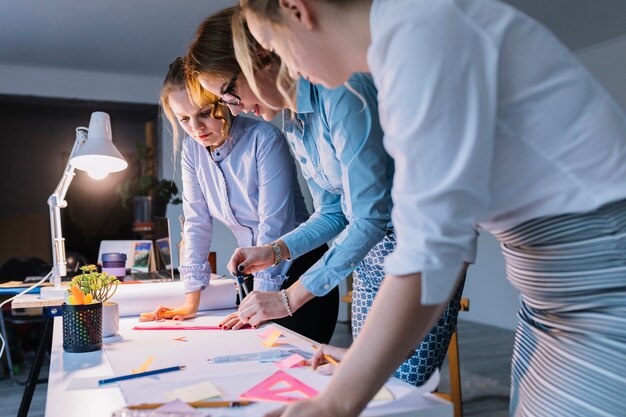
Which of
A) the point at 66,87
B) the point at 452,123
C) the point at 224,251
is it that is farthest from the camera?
the point at 224,251

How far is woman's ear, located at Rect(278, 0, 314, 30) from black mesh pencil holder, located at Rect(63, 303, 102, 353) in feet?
2.68

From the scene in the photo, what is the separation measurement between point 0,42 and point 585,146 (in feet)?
16.2

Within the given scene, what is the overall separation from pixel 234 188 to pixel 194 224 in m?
0.17

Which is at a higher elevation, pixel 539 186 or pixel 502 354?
pixel 539 186

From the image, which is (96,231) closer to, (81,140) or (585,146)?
(81,140)

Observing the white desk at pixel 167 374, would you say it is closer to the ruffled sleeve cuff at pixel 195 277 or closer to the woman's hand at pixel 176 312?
the woman's hand at pixel 176 312

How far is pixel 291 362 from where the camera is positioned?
1017 millimetres

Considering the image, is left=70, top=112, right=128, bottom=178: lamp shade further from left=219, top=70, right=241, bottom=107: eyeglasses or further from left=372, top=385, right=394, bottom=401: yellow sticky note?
left=372, top=385, right=394, bottom=401: yellow sticky note

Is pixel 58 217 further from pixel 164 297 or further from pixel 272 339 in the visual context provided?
pixel 272 339

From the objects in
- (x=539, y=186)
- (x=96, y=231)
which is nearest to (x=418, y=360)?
(x=539, y=186)

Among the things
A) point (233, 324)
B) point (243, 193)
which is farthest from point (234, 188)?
point (233, 324)

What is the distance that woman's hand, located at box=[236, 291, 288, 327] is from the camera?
1.32 meters

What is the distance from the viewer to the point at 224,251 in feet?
19.0

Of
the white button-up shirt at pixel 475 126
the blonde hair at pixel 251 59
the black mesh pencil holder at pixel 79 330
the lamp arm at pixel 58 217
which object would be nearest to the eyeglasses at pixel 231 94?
the blonde hair at pixel 251 59
